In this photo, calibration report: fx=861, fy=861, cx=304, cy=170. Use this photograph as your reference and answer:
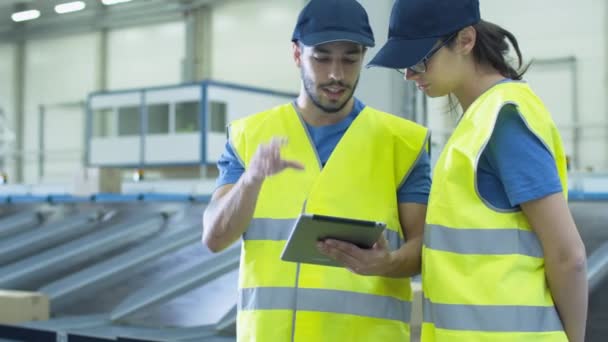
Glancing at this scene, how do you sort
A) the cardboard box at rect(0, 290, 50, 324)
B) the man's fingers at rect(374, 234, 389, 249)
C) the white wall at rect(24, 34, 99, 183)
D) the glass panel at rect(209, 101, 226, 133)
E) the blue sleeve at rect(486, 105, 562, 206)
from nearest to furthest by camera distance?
the blue sleeve at rect(486, 105, 562, 206)
the man's fingers at rect(374, 234, 389, 249)
the cardboard box at rect(0, 290, 50, 324)
the glass panel at rect(209, 101, 226, 133)
the white wall at rect(24, 34, 99, 183)

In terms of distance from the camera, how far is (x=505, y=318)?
5.99ft

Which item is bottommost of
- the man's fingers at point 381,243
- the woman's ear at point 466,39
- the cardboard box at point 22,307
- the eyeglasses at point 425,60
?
the cardboard box at point 22,307

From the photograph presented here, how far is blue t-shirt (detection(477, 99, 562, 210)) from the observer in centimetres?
177

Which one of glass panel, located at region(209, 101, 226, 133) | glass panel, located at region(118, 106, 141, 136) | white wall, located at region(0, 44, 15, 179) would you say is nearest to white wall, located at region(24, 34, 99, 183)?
white wall, located at region(0, 44, 15, 179)

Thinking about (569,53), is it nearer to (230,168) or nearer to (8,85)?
(230,168)

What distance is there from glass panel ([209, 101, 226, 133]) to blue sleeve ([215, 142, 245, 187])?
38.0 ft

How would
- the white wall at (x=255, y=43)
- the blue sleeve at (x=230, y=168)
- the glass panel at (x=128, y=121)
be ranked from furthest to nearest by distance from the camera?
the white wall at (x=255, y=43) < the glass panel at (x=128, y=121) < the blue sleeve at (x=230, y=168)

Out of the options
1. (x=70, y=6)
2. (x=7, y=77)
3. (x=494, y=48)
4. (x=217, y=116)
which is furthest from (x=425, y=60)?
(x=7, y=77)

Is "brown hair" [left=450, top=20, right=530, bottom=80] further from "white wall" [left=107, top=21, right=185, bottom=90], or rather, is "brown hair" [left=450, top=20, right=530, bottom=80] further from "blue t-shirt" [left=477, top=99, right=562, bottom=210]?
"white wall" [left=107, top=21, right=185, bottom=90]

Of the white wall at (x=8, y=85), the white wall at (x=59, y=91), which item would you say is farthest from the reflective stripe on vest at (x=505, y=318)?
the white wall at (x=8, y=85)

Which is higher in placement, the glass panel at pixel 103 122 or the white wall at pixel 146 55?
the white wall at pixel 146 55

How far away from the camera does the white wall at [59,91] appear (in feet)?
65.0

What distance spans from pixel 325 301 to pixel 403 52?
26.7 inches

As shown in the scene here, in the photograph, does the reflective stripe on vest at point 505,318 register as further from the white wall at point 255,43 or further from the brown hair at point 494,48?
the white wall at point 255,43
